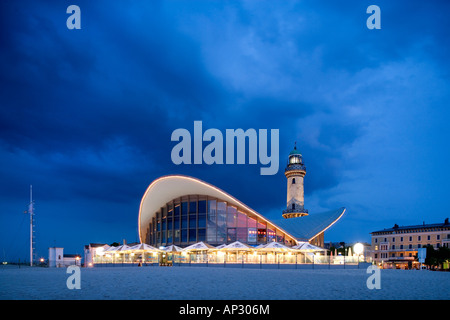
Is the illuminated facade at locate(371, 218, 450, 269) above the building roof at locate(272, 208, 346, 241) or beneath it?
beneath

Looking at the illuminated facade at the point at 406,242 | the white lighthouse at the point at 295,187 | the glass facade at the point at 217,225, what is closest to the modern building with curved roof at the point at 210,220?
the glass facade at the point at 217,225

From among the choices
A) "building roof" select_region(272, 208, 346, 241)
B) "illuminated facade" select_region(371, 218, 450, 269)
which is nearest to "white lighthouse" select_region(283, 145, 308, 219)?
"illuminated facade" select_region(371, 218, 450, 269)

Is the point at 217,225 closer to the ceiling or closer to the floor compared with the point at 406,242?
closer to the ceiling

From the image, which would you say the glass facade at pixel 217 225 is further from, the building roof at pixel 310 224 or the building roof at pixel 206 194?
the building roof at pixel 310 224

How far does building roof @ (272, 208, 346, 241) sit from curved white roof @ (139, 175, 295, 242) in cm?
211

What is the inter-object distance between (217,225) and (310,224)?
13144 mm

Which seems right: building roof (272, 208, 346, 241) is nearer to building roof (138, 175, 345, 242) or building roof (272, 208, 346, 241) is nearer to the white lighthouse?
building roof (138, 175, 345, 242)

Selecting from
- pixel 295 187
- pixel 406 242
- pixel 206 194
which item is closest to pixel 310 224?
pixel 206 194

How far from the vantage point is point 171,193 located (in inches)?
1996

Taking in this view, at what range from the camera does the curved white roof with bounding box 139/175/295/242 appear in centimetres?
4628

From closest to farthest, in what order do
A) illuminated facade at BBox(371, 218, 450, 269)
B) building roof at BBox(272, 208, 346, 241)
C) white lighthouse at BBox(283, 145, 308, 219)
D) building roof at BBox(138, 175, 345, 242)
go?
building roof at BBox(138, 175, 345, 242) → building roof at BBox(272, 208, 346, 241) → illuminated facade at BBox(371, 218, 450, 269) → white lighthouse at BBox(283, 145, 308, 219)

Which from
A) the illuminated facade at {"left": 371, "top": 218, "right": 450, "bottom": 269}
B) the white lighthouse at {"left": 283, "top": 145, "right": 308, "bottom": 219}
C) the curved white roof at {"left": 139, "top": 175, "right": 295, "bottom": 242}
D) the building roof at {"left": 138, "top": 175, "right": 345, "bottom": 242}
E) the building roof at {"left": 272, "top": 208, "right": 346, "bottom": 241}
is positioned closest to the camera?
the curved white roof at {"left": 139, "top": 175, "right": 295, "bottom": 242}

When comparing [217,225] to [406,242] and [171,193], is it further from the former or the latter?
[406,242]
